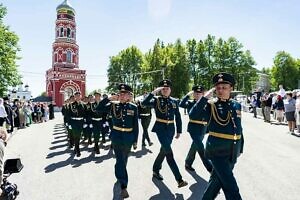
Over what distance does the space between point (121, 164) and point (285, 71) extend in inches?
3254

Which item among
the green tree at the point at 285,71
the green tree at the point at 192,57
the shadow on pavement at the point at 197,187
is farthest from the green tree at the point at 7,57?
the green tree at the point at 285,71

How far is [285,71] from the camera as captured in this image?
3162 inches

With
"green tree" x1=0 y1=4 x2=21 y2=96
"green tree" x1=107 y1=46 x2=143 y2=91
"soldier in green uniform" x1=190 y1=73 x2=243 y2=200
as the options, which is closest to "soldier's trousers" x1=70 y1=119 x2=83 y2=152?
"soldier in green uniform" x1=190 y1=73 x2=243 y2=200

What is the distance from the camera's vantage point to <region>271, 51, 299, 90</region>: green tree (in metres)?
80.0

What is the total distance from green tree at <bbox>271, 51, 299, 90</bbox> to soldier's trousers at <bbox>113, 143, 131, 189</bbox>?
80.8 m

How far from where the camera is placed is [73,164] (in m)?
8.93

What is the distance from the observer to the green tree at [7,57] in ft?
97.5

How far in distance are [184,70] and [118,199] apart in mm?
55884

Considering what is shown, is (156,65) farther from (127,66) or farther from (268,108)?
(268,108)

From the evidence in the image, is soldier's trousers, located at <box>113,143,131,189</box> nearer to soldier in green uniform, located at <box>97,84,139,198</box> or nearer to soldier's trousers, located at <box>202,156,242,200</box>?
soldier in green uniform, located at <box>97,84,139,198</box>

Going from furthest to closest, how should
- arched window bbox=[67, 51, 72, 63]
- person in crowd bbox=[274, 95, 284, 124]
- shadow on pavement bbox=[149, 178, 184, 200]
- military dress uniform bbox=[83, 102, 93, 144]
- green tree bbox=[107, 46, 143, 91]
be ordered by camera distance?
green tree bbox=[107, 46, 143, 91], arched window bbox=[67, 51, 72, 63], person in crowd bbox=[274, 95, 284, 124], military dress uniform bbox=[83, 102, 93, 144], shadow on pavement bbox=[149, 178, 184, 200]

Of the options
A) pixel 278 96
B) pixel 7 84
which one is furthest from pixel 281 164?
pixel 7 84

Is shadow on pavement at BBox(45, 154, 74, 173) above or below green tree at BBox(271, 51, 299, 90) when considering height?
below

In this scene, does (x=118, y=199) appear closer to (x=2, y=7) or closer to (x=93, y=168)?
(x=93, y=168)
